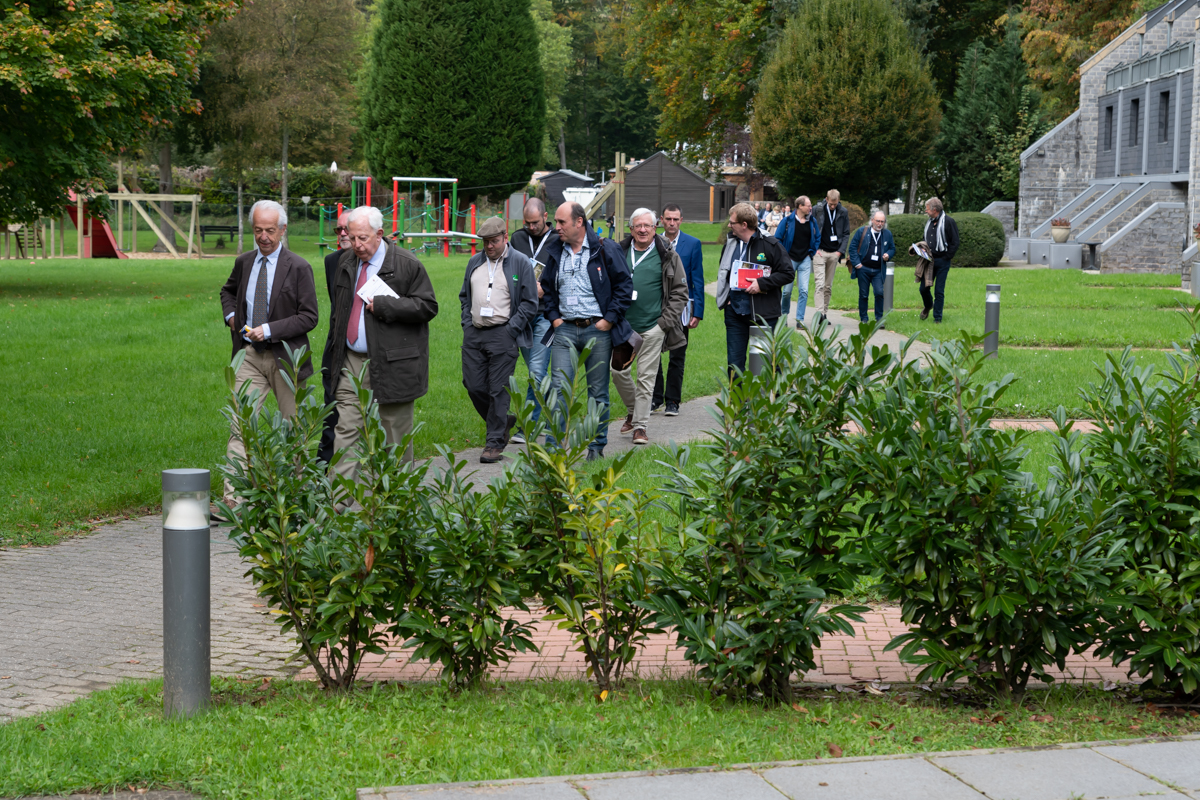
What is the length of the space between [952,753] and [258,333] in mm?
5075

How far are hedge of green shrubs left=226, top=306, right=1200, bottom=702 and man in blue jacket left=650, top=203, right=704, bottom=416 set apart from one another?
6.00 m

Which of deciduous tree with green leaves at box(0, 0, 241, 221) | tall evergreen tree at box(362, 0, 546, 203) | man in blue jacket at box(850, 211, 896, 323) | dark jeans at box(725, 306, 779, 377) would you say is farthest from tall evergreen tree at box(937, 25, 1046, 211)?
dark jeans at box(725, 306, 779, 377)

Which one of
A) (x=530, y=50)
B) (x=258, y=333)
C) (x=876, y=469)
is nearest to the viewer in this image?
(x=876, y=469)

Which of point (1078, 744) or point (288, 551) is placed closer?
point (1078, 744)

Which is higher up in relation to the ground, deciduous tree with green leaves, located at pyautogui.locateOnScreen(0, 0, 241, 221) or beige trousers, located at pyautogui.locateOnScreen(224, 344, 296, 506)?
deciduous tree with green leaves, located at pyautogui.locateOnScreen(0, 0, 241, 221)

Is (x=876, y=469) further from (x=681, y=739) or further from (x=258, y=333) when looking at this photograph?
(x=258, y=333)

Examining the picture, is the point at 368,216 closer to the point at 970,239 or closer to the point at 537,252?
the point at 537,252

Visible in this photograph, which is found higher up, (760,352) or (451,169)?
(451,169)

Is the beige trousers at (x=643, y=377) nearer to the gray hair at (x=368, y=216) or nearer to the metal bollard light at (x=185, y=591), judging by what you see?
the gray hair at (x=368, y=216)

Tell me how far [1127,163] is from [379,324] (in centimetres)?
3870

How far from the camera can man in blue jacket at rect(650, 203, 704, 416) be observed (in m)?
11.0

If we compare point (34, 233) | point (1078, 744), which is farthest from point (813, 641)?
point (34, 233)

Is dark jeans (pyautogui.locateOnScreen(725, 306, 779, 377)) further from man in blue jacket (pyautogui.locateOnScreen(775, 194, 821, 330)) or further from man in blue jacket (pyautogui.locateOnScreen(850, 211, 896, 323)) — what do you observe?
man in blue jacket (pyautogui.locateOnScreen(850, 211, 896, 323))

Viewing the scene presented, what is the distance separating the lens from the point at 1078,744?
156 inches
